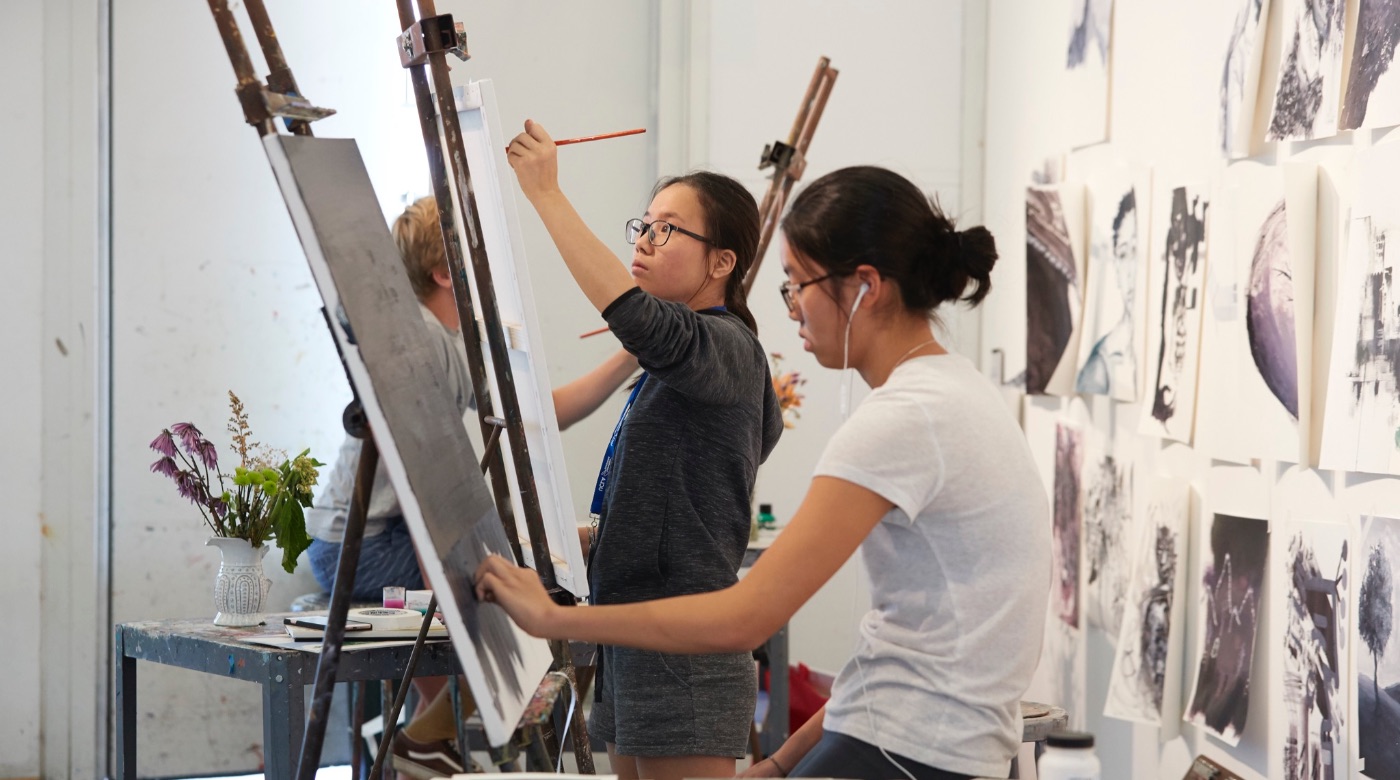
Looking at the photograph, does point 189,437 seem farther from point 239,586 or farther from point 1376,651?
point 1376,651

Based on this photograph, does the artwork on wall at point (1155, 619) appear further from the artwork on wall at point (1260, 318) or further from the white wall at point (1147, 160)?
the artwork on wall at point (1260, 318)

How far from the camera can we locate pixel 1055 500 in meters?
3.25

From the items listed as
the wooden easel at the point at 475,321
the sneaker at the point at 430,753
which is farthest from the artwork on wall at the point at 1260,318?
the sneaker at the point at 430,753

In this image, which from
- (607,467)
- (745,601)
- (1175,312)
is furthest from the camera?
(1175,312)

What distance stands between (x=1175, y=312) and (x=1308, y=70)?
1.90 ft

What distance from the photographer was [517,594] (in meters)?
1.24

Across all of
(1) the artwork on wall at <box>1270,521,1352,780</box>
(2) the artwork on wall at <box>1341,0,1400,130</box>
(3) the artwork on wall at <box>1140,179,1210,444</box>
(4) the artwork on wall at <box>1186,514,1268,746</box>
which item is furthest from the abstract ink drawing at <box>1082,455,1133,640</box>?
(2) the artwork on wall at <box>1341,0,1400,130</box>

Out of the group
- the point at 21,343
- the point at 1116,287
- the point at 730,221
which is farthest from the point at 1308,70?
the point at 21,343

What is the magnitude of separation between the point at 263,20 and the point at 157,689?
2833 mm

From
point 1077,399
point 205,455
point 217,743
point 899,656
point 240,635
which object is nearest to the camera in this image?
point 899,656

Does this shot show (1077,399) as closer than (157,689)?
Yes

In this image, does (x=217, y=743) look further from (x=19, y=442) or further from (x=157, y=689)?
(x=19, y=442)

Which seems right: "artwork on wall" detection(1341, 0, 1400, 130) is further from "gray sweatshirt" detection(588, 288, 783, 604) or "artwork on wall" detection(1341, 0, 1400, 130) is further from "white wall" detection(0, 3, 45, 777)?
"white wall" detection(0, 3, 45, 777)

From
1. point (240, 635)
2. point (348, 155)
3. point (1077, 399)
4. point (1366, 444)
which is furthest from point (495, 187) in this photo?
point (1077, 399)
